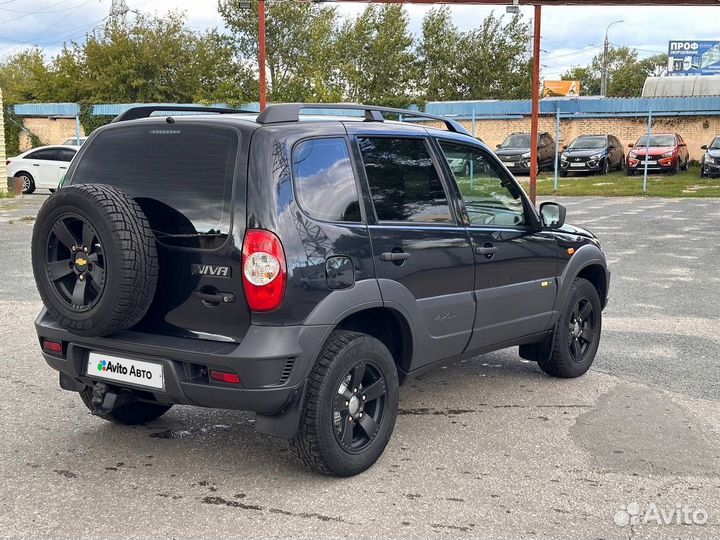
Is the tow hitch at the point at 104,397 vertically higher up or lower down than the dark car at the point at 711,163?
higher up

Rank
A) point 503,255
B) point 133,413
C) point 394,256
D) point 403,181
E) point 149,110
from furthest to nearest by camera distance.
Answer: point 503,255 < point 149,110 < point 133,413 < point 403,181 < point 394,256

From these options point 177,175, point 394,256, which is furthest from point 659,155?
point 177,175

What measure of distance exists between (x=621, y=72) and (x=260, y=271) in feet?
289

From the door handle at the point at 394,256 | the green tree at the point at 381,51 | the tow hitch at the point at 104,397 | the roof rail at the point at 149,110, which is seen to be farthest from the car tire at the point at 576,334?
the green tree at the point at 381,51

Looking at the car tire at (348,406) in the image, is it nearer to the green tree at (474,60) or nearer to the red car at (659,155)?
the red car at (659,155)

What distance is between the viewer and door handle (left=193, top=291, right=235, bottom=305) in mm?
3659

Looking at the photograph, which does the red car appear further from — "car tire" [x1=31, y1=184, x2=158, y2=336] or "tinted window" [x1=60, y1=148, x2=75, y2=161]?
"car tire" [x1=31, y1=184, x2=158, y2=336]

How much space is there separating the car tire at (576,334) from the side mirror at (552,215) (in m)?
0.57

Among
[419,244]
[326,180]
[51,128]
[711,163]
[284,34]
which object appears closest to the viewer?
[326,180]

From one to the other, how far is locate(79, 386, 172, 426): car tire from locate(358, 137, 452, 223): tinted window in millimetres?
1826

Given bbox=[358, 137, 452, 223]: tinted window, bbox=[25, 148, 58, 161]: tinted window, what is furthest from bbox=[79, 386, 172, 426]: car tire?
bbox=[25, 148, 58, 161]: tinted window

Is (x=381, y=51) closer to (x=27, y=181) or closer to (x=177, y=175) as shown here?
(x=27, y=181)

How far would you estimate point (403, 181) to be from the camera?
444 cm

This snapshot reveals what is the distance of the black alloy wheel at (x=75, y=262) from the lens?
3.73 metres
